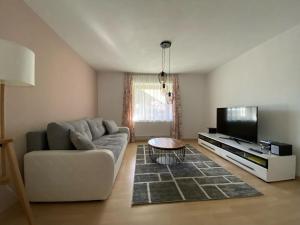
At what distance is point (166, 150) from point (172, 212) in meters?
1.38

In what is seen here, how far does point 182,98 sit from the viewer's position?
5844 millimetres

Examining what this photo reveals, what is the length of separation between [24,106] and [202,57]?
361cm

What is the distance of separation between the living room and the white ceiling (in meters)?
0.02

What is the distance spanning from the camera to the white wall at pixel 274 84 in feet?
8.62

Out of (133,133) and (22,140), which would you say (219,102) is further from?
(22,140)

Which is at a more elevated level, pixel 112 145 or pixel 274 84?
pixel 274 84

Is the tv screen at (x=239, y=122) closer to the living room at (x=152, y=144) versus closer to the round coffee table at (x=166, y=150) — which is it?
the living room at (x=152, y=144)

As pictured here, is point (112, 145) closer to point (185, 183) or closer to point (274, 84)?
point (185, 183)

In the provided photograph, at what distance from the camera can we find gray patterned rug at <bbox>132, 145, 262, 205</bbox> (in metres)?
2.07

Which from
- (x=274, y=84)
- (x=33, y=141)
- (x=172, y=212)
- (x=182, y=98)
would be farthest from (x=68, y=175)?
(x=182, y=98)

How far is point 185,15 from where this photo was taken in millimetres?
2271

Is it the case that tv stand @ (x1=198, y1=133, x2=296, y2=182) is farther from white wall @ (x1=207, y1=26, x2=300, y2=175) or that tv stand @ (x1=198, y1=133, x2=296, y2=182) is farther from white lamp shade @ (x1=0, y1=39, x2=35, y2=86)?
white lamp shade @ (x1=0, y1=39, x2=35, y2=86)

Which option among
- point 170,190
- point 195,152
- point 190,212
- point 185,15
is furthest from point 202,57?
point 190,212

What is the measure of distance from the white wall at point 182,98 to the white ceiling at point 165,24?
1747 millimetres
